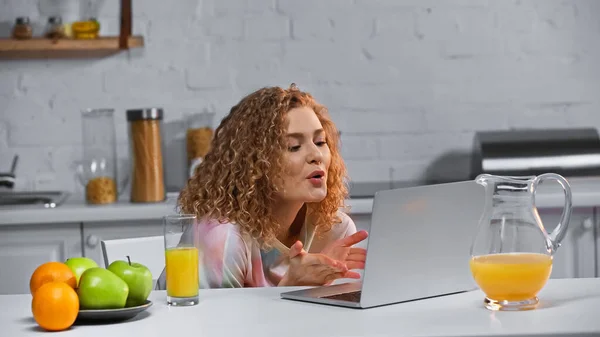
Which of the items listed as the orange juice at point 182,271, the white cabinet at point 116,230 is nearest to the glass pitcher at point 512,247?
the orange juice at point 182,271

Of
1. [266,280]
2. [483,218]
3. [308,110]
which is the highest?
[308,110]

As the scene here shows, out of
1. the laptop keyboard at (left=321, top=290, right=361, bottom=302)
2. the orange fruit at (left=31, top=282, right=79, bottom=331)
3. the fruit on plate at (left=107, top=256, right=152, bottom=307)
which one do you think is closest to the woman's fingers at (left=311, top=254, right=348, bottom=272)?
the laptop keyboard at (left=321, top=290, right=361, bottom=302)

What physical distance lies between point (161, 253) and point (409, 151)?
4.73 feet

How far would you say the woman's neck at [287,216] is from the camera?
2004mm

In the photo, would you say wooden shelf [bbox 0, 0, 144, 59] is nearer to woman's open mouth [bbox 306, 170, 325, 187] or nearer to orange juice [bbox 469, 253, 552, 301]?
woman's open mouth [bbox 306, 170, 325, 187]

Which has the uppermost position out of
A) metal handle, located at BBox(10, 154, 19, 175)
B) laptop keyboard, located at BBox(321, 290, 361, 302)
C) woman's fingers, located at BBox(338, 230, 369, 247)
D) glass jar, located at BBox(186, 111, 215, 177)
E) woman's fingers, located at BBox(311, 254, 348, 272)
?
glass jar, located at BBox(186, 111, 215, 177)

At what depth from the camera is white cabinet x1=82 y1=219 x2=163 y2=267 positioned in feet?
9.57

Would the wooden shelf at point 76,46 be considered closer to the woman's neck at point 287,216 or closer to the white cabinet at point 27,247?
the white cabinet at point 27,247

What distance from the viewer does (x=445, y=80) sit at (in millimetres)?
3371

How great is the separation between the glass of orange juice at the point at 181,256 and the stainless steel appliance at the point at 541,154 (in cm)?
170

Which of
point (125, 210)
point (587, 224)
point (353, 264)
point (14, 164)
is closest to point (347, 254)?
point (353, 264)

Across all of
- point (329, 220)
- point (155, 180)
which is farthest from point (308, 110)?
point (155, 180)

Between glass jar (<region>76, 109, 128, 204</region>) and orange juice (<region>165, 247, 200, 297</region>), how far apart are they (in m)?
1.59

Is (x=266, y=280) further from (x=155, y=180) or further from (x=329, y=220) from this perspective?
(x=155, y=180)
